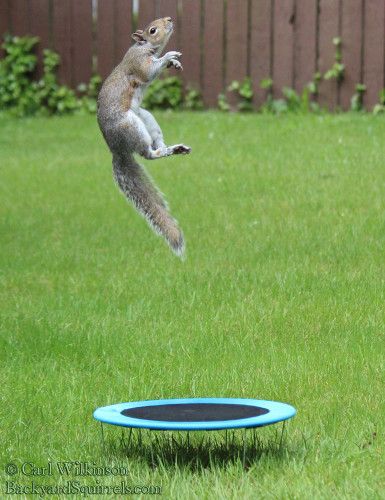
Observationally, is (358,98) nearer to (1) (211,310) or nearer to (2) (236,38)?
(2) (236,38)

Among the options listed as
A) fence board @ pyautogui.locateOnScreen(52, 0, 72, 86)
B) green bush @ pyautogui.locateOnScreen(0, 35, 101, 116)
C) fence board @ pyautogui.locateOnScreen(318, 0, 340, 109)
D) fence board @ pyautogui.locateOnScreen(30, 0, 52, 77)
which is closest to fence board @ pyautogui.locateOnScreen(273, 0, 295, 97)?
fence board @ pyautogui.locateOnScreen(318, 0, 340, 109)

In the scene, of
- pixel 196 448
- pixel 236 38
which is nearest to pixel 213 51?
pixel 236 38

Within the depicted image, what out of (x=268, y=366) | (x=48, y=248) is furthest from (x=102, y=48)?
(x=268, y=366)

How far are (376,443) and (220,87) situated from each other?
8718 mm

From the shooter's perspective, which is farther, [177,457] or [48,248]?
[48,248]

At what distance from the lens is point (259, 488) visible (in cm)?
345

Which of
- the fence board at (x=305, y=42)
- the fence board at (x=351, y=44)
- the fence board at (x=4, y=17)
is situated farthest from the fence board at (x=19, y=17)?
the fence board at (x=351, y=44)

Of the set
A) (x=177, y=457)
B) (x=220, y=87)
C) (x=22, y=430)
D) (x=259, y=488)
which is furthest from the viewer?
(x=220, y=87)

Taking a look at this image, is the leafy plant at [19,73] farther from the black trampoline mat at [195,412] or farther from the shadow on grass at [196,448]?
the black trampoline mat at [195,412]

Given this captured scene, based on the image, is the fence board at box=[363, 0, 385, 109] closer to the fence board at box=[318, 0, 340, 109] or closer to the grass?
the fence board at box=[318, 0, 340, 109]

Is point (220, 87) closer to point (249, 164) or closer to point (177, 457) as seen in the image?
point (249, 164)

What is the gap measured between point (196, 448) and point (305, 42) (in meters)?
8.43

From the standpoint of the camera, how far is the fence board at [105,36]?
484 inches

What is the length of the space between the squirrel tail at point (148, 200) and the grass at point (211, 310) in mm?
806
